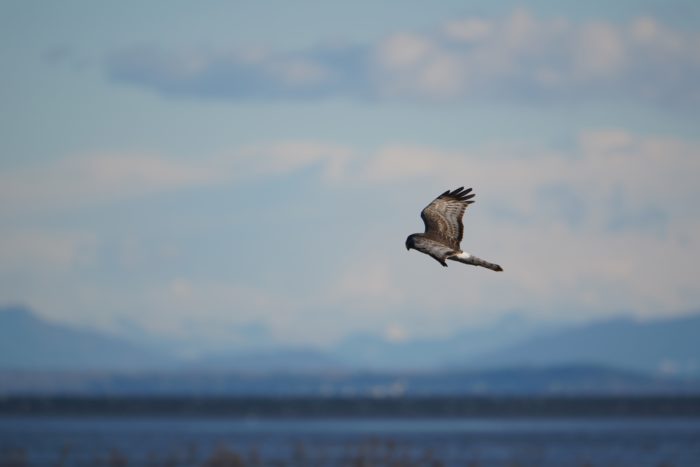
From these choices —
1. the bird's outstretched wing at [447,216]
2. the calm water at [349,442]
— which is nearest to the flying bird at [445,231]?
the bird's outstretched wing at [447,216]

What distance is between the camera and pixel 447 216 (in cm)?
2241

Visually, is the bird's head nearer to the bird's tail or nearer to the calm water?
the bird's tail

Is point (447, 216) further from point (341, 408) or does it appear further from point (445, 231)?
point (341, 408)

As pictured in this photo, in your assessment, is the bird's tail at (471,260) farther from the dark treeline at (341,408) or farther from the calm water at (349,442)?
the dark treeline at (341,408)

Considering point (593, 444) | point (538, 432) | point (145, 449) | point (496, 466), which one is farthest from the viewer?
point (538, 432)

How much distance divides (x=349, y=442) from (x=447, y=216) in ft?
189

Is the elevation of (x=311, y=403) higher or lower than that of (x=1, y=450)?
higher

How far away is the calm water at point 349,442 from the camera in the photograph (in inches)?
2341

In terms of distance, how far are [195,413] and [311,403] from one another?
34758 millimetres

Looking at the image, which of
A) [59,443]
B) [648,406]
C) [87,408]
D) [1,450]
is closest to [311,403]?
[87,408]

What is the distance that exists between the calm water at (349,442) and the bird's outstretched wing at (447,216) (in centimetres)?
2519

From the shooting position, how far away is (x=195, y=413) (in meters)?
141

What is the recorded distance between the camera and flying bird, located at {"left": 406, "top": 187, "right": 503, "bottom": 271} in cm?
2106

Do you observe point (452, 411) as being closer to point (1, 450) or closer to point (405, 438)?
point (405, 438)
